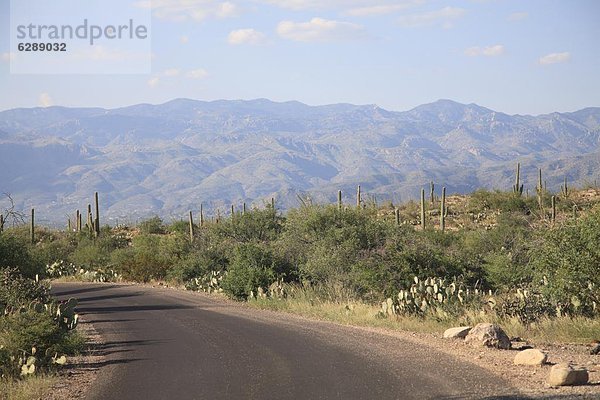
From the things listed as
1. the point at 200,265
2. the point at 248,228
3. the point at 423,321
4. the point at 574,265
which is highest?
the point at 574,265

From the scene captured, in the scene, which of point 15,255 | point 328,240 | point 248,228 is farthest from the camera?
point 248,228

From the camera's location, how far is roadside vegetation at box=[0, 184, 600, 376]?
16.6 meters

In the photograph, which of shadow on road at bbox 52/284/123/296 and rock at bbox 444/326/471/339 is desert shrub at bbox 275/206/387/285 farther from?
shadow on road at bbox 52/284/123/296

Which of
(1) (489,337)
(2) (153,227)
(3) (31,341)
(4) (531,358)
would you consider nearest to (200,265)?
(3) (31,341)

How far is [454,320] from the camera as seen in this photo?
57.6ft

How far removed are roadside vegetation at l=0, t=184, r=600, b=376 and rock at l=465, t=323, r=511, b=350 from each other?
1283mm

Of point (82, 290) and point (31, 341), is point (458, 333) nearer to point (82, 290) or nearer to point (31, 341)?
point (31, 341)

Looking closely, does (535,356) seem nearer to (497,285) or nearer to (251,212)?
(497,285)

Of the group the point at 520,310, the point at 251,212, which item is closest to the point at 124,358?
the point at 520,310

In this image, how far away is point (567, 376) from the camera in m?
10.8

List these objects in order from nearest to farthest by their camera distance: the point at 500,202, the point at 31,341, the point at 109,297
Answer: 1. the point at 31,341
2. the point at 109,297
3. the point at 500,202

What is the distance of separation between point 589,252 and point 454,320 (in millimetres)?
3136

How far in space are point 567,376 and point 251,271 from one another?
1590cm

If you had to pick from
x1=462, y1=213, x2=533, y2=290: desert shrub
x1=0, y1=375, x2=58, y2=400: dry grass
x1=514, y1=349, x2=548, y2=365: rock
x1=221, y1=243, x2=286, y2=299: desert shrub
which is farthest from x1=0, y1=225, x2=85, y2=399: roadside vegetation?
x1=462, y1=213, x2=533, y2=290: desert shrub
